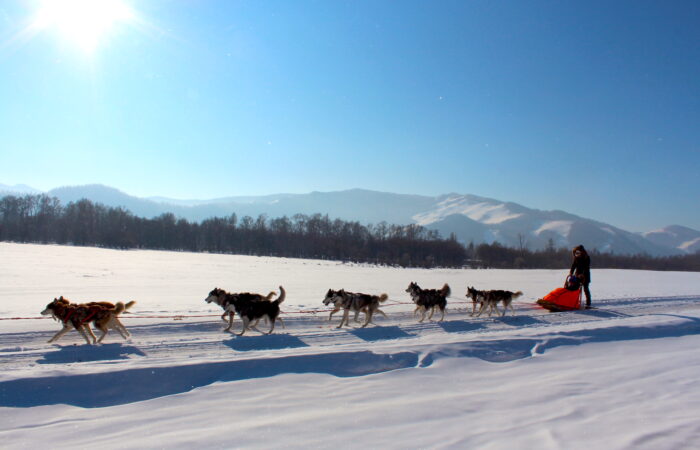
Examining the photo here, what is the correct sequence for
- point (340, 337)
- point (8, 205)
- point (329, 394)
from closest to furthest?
point (329, 394)
point (340, 337)
point (8, 205)

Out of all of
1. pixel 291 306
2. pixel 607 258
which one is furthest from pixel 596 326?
pixel 607 258

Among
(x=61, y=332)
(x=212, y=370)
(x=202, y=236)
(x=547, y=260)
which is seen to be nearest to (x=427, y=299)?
(x=212, y=370)

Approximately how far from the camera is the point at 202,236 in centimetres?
8469

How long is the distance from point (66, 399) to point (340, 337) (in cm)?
530

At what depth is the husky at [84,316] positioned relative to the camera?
Result: 7.59 meters

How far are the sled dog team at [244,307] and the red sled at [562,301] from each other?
1.27 m

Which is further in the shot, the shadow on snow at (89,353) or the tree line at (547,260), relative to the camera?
the tree line at (547,260)

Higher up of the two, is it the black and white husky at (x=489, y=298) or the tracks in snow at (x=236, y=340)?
the black and white husky at (x=489, y=298)

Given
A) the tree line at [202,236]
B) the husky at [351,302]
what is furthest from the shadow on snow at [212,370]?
the tree line at [202,236]

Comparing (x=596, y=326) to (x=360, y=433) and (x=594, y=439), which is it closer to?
(x=594, y=439)

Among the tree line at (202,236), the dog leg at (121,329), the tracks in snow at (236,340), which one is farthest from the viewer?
the tree line at (202,236)

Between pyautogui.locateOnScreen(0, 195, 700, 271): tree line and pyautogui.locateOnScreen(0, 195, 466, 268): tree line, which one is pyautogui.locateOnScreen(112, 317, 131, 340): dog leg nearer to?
pyautogui.locateOnScreen(0, 195, 700, 271): tree line

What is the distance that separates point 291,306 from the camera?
43.3ft

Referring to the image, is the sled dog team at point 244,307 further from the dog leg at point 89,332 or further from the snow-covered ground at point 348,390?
the snow-covered ground at point 348,390
